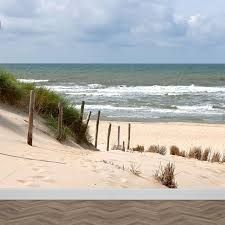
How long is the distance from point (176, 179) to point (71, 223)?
138 inches

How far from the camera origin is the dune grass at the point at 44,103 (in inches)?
361

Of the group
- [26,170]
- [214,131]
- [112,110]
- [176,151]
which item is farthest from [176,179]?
[112,110]

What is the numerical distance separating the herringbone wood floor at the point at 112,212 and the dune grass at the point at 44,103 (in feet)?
20.2

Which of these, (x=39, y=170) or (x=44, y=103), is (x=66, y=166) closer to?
(x=39, y=170)

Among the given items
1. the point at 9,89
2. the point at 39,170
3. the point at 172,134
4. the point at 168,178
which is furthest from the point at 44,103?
the point at 172,134

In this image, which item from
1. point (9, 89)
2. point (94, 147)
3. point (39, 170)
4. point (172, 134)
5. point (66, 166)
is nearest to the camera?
point (39, 170)

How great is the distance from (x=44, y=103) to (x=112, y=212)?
6.96 metres

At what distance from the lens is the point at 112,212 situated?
2756mm

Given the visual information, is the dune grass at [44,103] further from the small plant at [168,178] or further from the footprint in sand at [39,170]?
the small plant at [168,178]

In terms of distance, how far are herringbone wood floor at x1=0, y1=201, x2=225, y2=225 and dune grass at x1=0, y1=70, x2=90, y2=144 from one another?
616 cm

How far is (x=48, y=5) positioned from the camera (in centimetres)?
455

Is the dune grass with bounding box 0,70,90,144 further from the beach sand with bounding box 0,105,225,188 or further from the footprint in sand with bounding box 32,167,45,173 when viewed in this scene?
the footprint in sand with bounding box 32,167,45,173

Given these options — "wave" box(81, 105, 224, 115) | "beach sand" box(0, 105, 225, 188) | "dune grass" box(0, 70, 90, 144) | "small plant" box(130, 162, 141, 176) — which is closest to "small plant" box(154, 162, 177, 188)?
"beach sand" box(0, 105, 225, 188)

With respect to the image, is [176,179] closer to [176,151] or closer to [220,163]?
[220,163]
